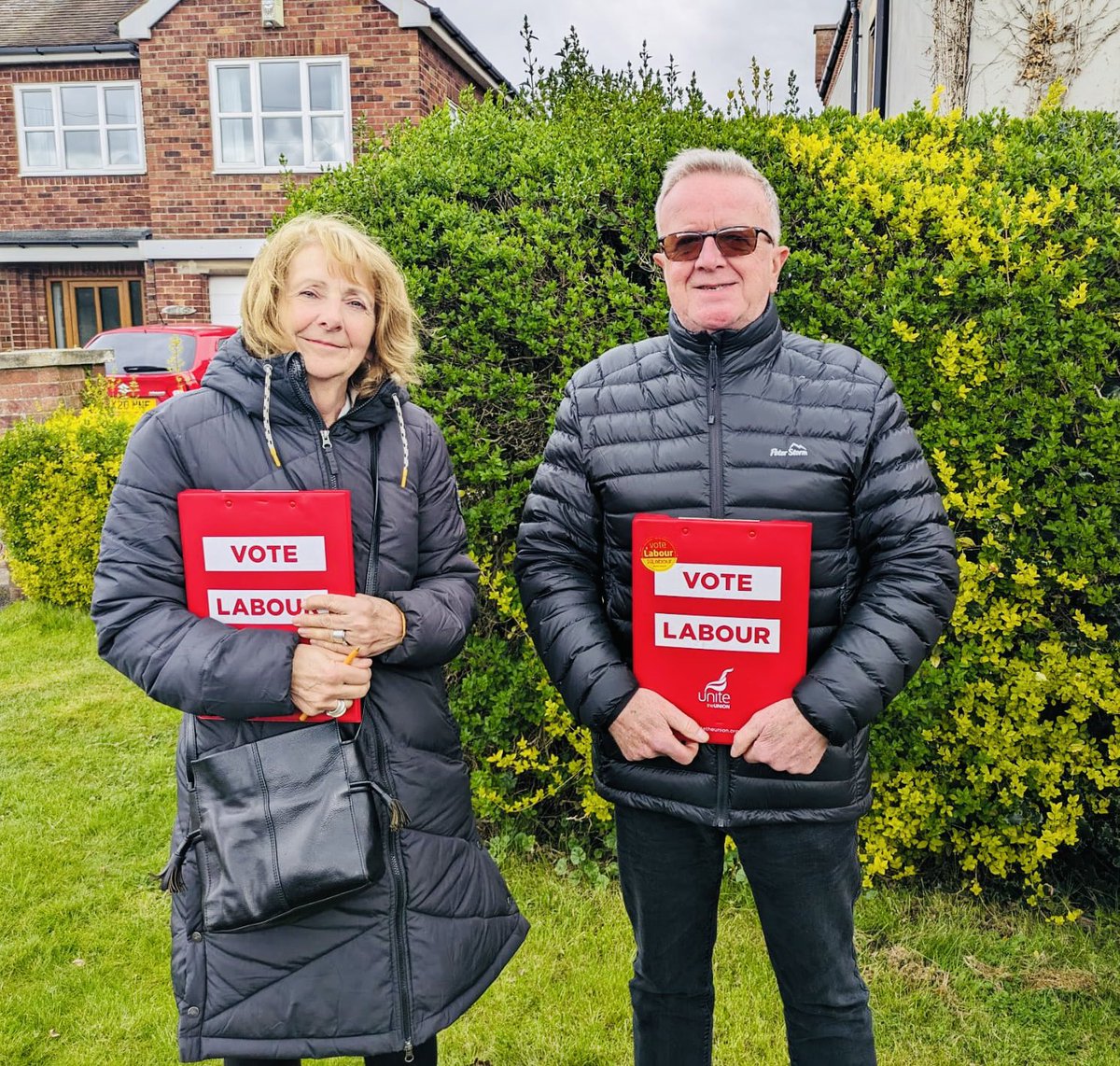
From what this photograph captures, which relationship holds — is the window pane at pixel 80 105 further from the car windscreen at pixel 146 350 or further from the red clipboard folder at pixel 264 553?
the red clipboard folder at pixel 264 553

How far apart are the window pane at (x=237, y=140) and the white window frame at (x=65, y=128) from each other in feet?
8.04

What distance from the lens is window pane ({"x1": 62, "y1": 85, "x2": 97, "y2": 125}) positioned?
20609mm

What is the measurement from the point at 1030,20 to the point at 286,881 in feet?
18.9

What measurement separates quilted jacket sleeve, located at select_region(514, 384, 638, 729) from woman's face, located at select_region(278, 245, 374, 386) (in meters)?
0.51

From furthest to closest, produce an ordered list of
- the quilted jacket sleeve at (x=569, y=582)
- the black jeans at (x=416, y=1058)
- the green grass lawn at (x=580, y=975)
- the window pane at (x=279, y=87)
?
1. the window pane at (x=279, y=87)
2. the green grass lawn at (x=580, y=975)
3. the black jeans at (x=416, y=1058)
4. the quilted jacket sleeve at (x=569, y=582)

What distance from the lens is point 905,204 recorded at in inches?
128

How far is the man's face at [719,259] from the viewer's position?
84.6 inches

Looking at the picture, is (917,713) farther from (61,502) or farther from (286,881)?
(61,502)

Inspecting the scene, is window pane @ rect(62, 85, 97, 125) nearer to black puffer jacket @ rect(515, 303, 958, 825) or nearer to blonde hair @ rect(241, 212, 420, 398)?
blonde hair @ rect(241, 212, 420, 398)

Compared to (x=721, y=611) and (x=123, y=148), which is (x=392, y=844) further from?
(x=123, y=148)

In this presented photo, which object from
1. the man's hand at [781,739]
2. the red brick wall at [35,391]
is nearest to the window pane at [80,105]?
the red brick wall at [35,391]

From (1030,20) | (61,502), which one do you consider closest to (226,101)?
(61,502)

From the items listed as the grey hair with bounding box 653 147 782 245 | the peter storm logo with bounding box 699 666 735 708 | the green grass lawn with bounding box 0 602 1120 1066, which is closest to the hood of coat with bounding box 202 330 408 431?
the grey hair with bounding box 653 147 782 245

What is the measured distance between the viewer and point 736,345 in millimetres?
2166
